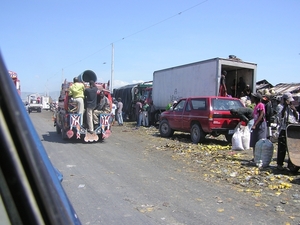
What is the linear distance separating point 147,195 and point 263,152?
3434mm

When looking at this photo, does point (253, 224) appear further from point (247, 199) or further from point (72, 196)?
point (72, 196)

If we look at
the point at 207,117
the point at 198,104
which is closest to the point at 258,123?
the point at 207,117

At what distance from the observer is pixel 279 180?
602 centimetres

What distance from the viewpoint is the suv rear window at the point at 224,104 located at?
34.2 feet

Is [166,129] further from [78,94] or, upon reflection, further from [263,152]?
[263,152]

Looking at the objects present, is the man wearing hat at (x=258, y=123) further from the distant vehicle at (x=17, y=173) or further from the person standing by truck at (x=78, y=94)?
the distant vehicle at (x=17, y=173)

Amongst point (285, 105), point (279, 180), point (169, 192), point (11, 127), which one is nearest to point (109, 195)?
point (169, 192)

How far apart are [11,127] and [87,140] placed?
9.76 metres

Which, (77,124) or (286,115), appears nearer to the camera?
(286,115)

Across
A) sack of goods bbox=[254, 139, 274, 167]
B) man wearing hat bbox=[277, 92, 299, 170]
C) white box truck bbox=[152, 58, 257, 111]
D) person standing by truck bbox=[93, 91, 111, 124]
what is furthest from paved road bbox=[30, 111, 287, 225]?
white box truck bbox=[152, 58, 257, 111]

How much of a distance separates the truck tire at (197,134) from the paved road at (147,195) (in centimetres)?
286

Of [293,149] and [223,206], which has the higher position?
[293,149]

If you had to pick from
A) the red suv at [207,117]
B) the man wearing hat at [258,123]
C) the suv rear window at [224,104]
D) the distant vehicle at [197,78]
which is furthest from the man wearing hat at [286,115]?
the distant vehicle at [197,78]

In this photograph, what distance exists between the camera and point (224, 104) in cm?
1056
